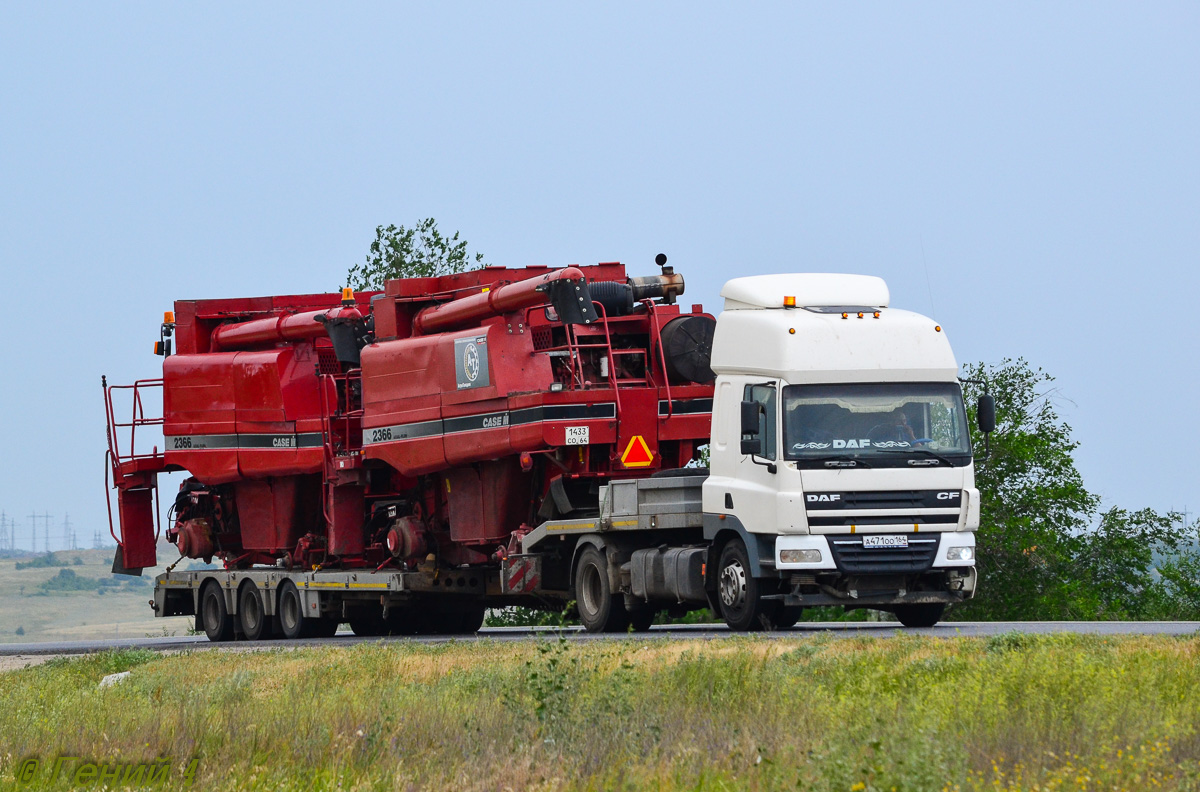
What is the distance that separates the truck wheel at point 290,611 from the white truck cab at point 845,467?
30.6ft

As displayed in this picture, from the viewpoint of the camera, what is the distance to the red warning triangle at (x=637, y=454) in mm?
20266

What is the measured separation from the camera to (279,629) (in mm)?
26203

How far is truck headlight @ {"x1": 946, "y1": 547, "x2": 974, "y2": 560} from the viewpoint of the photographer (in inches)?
680

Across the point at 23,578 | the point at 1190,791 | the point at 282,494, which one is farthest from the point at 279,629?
the point at 23,578

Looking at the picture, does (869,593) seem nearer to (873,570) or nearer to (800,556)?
(873,570)

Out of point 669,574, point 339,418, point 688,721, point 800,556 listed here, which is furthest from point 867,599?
point 339,418

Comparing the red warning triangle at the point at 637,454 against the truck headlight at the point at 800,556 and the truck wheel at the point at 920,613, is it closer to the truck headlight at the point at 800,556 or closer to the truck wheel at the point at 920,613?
the truck wheel at the point at 920,613

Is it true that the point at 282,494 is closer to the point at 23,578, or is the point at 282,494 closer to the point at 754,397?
the point at 754,397

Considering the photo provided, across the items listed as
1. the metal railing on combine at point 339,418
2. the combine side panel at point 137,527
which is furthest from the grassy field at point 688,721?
the combine side panel at point 137,527

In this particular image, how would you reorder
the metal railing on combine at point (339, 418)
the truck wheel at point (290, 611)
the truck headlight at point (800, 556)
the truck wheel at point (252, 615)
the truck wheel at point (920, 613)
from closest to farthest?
the truck headlight at point (800, 556) < the truck wheel at point (920, 613) < the metal railing on combine at point (339, 418) < the truck wheel at point (290, 611) < the truck wheel at point (252, 615)

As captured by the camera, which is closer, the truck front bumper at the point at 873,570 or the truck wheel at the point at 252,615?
the truck front bumper at the point at 873,570

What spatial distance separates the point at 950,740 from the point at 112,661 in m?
11.7

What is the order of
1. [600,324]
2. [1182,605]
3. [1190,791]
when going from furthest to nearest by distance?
1. [1182,605]
2. [600,324]
3. [1190,791]

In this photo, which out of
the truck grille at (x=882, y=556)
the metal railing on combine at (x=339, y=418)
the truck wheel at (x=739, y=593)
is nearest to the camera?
the truck grille at (x=882, y=556)
